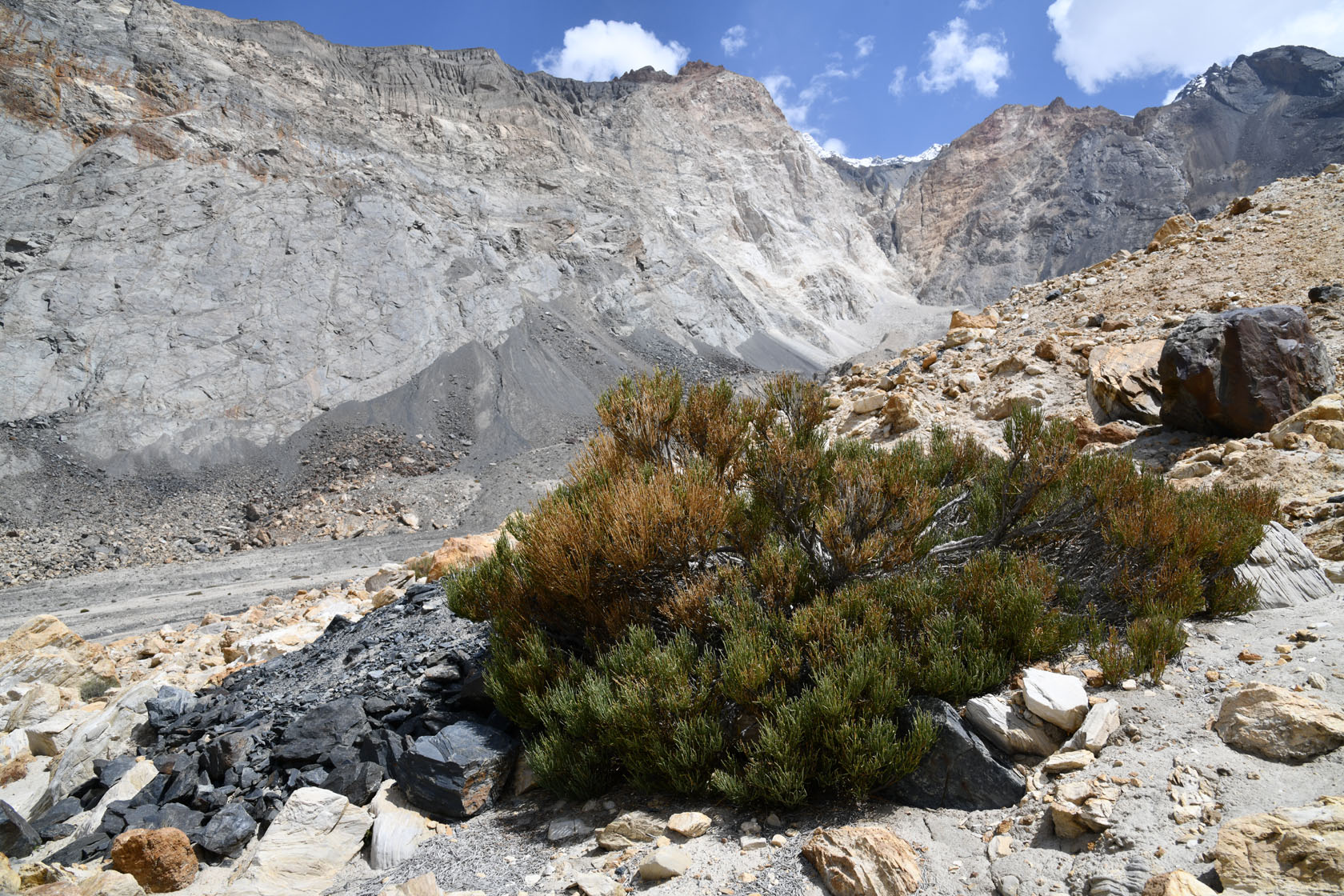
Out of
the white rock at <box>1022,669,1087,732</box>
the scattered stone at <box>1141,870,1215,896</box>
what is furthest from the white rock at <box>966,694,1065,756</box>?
the scattered stone at <box>1141,870,1215,896</box>

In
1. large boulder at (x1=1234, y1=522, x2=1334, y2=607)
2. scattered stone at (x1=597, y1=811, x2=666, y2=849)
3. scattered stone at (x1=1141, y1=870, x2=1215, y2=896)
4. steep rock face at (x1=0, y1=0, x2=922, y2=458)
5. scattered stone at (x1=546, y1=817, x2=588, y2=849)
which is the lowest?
scattered stone at (x1=546, y1=817, x2=588, y2=849)

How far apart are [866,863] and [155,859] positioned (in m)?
4.82

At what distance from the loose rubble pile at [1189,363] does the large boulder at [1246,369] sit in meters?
0.02

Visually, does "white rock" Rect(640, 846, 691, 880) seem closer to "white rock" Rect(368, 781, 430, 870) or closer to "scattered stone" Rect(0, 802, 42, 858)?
"white rock" Rect(368, 781, 430, 870)

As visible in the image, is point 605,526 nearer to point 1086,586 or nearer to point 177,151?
point 1086,586

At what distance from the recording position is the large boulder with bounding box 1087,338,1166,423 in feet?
28.5

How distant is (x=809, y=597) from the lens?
521 centimetres

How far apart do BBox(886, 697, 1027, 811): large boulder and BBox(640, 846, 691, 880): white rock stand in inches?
52.4

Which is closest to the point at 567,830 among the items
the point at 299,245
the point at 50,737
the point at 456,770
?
the point at 456,770

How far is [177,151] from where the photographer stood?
104ft

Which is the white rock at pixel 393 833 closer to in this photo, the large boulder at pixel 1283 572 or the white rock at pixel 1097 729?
the white rock at pixel 1097 729

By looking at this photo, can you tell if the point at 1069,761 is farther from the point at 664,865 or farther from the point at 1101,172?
the point at 1101,172

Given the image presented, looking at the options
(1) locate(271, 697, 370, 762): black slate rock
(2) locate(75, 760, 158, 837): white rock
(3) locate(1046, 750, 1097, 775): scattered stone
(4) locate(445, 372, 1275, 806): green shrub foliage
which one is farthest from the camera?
(1) locate(271, 697, 370, 762): black slate rock

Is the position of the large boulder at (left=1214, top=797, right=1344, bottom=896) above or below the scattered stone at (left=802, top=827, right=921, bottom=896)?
above
